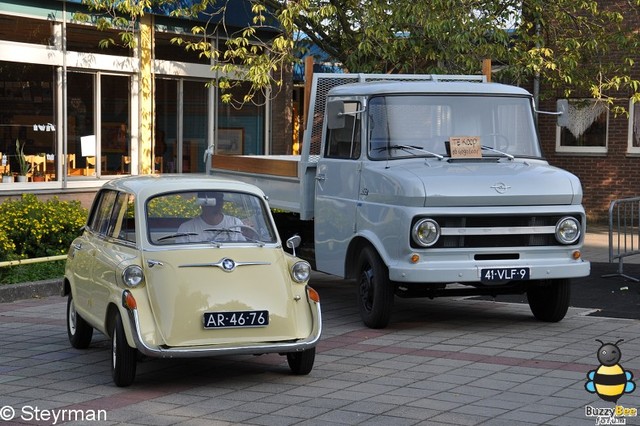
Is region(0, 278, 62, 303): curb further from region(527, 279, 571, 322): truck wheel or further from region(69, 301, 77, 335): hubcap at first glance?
region(527, 279, 571, 322): truck wheel

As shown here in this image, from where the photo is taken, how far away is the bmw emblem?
8.31 metres

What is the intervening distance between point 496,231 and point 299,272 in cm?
264

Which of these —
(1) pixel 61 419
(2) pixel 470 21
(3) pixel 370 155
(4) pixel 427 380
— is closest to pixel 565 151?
(2) pixel 470 21

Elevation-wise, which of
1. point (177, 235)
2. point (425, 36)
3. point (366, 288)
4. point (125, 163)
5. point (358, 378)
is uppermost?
point (425, 36)

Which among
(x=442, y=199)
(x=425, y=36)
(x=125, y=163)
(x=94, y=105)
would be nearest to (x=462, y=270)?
(x=442, y=199)

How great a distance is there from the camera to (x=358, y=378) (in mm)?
8562

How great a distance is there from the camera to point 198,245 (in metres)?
8.52

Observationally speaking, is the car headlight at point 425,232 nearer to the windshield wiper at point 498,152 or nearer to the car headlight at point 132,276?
the windshield wiper at point 498,152

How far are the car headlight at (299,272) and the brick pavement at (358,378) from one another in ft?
2.50

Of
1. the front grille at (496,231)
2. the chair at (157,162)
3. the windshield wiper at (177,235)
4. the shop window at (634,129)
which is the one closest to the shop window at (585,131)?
the shop window at (634,129)

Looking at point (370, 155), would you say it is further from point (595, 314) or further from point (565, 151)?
point (565, 151)

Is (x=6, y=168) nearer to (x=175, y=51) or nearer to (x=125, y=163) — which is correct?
(x=125, y=163)

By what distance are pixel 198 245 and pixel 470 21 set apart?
9.82 meters

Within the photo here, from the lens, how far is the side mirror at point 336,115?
1132 centimetres
